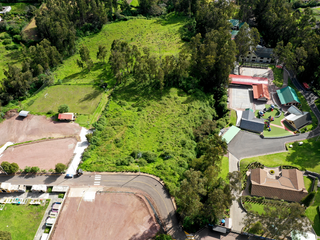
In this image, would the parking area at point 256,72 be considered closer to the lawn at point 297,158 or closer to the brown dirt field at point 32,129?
the lawn at point 297,158

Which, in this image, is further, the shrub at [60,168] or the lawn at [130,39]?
the lawn at [130,39]

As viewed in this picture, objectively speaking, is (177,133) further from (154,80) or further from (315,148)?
(315,148)

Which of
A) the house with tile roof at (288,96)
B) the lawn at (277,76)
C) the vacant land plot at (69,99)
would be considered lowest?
the vacant land plot at (69,99)

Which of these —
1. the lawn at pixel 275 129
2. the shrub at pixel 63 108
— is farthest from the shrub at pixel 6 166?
the lawn at pixel 275 129

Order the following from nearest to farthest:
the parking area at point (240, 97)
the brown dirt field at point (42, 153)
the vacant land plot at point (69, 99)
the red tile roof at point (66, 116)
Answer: the brown dirt field at point (42, 153), the red tile roof at point (66, 116), the vacant land plot at point (69, 99), the parking area at point (240, 97)

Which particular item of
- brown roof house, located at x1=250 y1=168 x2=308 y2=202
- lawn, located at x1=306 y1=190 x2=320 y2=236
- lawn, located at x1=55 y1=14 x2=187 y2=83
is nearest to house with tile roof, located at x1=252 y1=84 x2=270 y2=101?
brown roof house, located at x1=250 y1=168 x2=308 y2=202

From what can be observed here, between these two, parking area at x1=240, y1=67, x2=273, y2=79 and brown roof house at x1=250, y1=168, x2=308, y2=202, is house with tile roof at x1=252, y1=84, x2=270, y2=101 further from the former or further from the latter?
brown roof house at x1=250, y1=168, x2=308, y2=202
